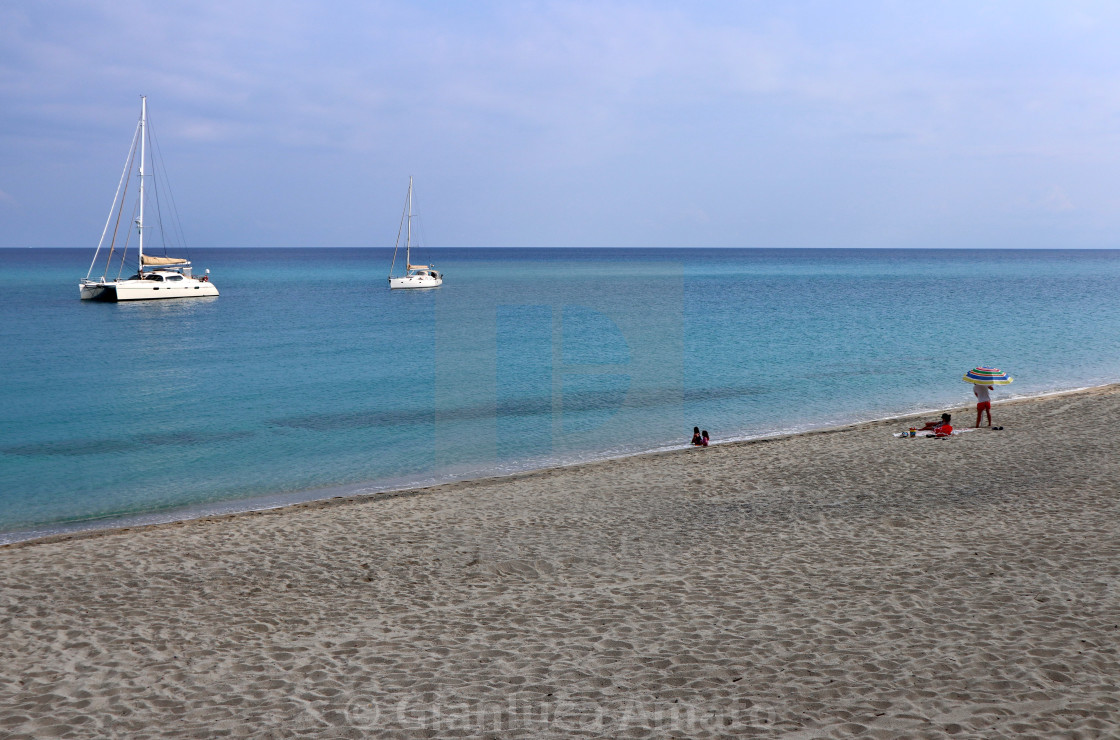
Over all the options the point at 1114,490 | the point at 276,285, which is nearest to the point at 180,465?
the point at 1114,490

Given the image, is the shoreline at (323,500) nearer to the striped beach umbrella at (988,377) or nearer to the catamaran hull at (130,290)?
the striped beach umbrella at (988,377)

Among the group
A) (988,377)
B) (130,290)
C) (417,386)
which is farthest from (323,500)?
(130,290)

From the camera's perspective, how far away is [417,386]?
27859mm

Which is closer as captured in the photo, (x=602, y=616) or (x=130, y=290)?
(x=602, y=616)

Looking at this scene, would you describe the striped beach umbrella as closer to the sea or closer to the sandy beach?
the sea

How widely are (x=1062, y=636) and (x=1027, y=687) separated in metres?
1.20

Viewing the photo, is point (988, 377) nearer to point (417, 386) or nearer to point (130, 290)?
point (417, 386)

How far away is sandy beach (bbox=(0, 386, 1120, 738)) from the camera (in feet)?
20.3

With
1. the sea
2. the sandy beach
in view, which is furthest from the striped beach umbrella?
the sandy beach

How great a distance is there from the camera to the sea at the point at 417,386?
1723 cm

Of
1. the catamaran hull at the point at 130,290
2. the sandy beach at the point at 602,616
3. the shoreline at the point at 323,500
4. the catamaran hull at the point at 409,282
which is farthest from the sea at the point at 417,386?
the catamaran hull at the point at 409,282

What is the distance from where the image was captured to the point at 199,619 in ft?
27.9

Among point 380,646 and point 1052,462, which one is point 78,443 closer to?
point 380,646

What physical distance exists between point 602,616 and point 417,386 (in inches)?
805
